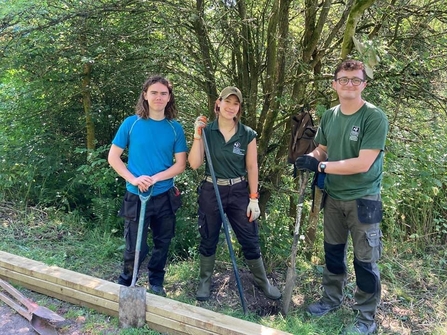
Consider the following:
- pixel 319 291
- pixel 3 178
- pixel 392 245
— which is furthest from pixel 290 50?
pixel 3 178

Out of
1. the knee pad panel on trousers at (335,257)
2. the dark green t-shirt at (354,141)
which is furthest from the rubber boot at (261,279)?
the dark green t-shirt at (354,141)

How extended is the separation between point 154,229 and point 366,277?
1.89 m

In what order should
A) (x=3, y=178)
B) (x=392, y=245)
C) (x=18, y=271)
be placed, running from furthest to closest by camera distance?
(x=3, y=178) → (x=392, y=245) → (x=18, y=271)

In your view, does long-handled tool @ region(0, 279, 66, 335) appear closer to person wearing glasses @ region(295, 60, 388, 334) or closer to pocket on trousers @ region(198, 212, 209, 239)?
pocket on trousers @ region(198, 212, 209, 239)

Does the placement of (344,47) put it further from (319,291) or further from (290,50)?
(319,291)

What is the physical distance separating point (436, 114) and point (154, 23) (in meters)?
3.26

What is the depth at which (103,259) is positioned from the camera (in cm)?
438

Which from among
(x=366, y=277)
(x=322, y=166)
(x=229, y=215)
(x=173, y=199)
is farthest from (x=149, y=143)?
(x=366, y=277)

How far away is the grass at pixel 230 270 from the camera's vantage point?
3.37m

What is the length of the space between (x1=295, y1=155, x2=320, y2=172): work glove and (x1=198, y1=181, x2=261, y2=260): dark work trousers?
0.57m

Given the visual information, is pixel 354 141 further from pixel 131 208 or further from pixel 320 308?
pixel 131 208

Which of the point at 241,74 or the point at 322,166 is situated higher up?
the point at 241,74

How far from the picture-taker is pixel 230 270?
4.16 m

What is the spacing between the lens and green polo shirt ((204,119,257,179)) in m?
3.38
